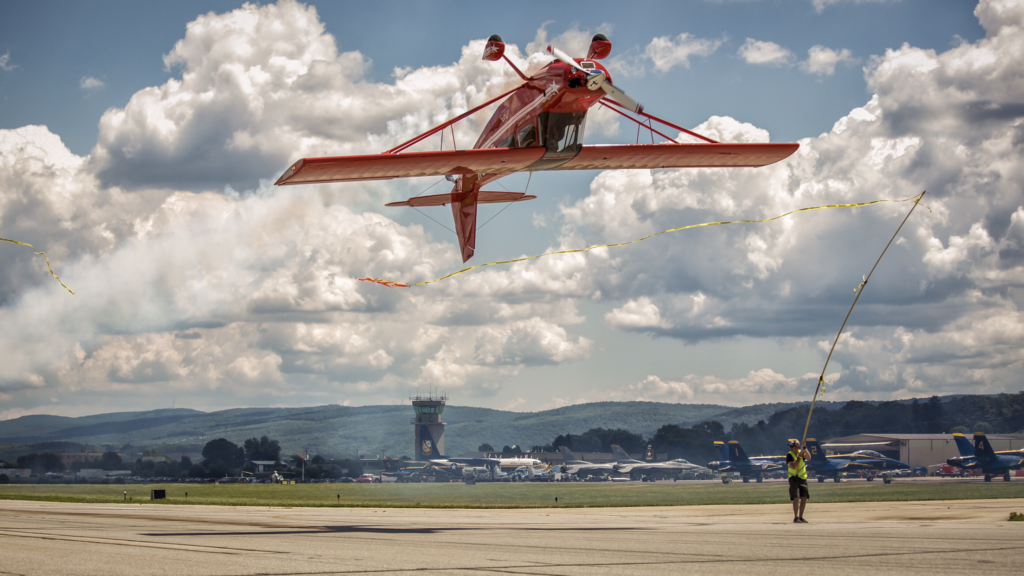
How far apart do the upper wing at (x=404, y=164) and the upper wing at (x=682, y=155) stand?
2.12 metres

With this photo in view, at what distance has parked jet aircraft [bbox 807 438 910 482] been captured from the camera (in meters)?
79.2

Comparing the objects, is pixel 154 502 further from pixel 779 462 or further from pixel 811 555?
pixel 779 462

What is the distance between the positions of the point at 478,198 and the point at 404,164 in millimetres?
7305

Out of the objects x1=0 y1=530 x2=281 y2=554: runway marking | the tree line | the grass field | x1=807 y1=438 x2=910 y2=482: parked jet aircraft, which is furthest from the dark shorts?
the tree line

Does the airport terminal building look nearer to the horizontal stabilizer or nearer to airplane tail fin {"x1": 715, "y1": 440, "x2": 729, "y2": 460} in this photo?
airplane tail fin {"x1": 715, "y1": 440, "x2": 729, "y2": 460}

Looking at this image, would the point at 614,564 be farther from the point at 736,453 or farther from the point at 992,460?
the point at 736,453

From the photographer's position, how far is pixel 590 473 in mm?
131875

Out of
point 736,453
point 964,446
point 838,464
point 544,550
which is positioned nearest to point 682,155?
point 544,550

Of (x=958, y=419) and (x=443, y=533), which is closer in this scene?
(x=443, y=533)

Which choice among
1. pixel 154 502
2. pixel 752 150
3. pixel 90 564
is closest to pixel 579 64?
pixel 752 150

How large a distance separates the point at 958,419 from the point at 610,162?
142 meters

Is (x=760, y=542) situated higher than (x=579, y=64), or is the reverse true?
(x=579, y=64)

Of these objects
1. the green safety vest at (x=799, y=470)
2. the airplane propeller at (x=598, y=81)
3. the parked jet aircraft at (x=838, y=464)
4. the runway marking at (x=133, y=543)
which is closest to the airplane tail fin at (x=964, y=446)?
the parked jet aircraft at (x=838, y=464)

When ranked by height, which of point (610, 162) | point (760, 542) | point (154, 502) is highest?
point (610, 162)
